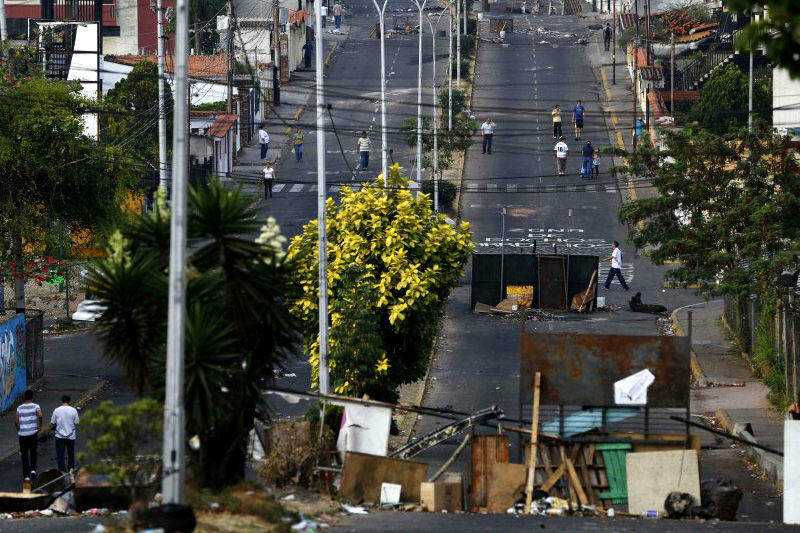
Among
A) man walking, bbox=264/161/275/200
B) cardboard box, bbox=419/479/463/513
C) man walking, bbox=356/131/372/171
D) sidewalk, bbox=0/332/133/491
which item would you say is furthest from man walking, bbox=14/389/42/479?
man walking, bbox=356/131/372/171

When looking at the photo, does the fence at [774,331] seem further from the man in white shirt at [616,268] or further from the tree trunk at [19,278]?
the tree trunk at [19,278]

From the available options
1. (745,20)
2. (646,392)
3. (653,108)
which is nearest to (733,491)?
(646,392)

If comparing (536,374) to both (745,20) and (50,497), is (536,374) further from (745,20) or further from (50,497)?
(745,20)

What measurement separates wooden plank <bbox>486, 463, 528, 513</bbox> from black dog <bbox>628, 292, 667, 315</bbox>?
20.3 m

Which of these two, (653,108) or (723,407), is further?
(653,108)

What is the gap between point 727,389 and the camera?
107 feet

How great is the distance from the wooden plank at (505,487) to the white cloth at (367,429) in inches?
72.6

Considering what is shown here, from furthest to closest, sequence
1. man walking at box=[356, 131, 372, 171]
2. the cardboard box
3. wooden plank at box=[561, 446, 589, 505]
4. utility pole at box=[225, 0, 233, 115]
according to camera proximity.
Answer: utility pole at box=[225, 0, 233, 115], man walking at box=[356, 131, 372, 171], wooden plank at box=[561, 446, 589, 505], the cardboard box

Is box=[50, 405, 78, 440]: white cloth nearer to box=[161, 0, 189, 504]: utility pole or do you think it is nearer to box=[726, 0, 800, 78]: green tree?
box=[161, 0, 189, 504]: utility pole

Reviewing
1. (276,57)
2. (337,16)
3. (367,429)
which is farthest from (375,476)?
(337,16)

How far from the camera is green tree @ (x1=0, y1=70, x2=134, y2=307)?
33.5 m

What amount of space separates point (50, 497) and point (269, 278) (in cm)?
545

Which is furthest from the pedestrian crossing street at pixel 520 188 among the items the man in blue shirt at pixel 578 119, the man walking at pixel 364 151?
the man in blue shirt at pixel 578 119

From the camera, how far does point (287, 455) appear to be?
21.1m
